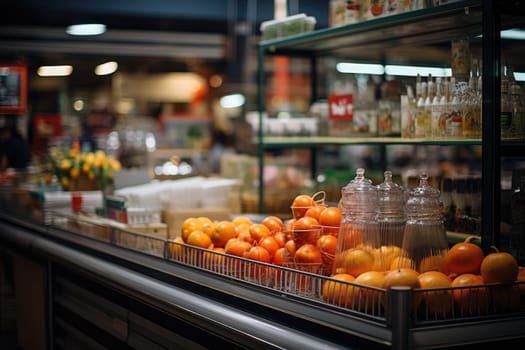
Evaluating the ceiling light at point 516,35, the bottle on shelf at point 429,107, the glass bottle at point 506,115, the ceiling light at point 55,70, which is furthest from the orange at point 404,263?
the ceiling light at point 55,70

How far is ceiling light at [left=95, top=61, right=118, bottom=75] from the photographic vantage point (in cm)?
1511

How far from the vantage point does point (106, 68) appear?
1541 cm

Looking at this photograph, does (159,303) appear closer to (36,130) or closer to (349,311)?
(349,311)

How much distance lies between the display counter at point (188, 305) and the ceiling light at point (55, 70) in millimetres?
10852

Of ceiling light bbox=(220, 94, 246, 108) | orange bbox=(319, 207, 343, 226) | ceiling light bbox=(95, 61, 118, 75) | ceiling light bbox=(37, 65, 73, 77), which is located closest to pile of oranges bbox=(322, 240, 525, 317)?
orange bbox=(319, 207, 343, 226)

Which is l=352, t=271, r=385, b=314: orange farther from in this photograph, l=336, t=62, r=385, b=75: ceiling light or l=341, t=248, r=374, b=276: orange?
l=336, t=62, r=385, b=75: ceiling light

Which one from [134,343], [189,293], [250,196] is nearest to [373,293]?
[189,293]

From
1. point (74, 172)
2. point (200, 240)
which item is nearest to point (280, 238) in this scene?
point (200, 240)

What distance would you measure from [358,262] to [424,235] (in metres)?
0.23

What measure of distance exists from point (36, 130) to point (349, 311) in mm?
11343

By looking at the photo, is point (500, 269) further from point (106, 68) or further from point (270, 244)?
point (106, 68)

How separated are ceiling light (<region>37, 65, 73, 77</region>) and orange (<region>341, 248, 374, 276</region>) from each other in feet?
45.1

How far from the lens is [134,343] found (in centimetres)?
329

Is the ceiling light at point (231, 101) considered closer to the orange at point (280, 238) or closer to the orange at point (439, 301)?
the orange at point (280, 238)
